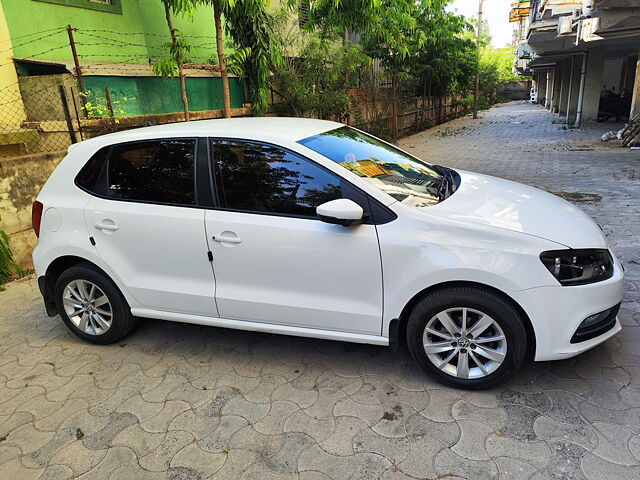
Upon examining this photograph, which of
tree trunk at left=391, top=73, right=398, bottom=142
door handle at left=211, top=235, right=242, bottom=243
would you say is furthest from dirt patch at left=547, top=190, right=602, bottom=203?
tree trunk at left=391, top=73, right=398, bottom=142

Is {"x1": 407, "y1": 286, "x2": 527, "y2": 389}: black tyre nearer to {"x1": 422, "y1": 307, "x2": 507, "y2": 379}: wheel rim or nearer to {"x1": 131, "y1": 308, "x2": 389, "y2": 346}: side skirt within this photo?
{"x1": 422, "y1": 307, "x2": 507, "y2": 379}: wheel rim

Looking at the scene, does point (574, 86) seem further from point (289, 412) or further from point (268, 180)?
point (289, 412)

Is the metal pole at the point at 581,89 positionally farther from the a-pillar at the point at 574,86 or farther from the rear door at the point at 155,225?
the rear door at the point at 155,225

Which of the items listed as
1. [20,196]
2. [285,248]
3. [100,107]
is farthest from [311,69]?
[285,248]

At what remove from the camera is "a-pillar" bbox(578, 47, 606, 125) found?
17.5 meters

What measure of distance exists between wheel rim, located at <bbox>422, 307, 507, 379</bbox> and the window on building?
25.6 ft

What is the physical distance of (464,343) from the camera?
272 cm

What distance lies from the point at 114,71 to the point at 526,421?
7.16 metres

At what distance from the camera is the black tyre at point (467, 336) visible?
8.52 ft

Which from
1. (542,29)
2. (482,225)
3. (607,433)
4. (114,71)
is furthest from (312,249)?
(542,29)

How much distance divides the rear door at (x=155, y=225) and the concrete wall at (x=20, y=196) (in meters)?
2.56

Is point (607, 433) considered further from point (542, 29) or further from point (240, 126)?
point (542, 29)

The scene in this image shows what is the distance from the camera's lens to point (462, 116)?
30203mm

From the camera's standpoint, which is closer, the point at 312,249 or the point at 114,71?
the point at 312,249
